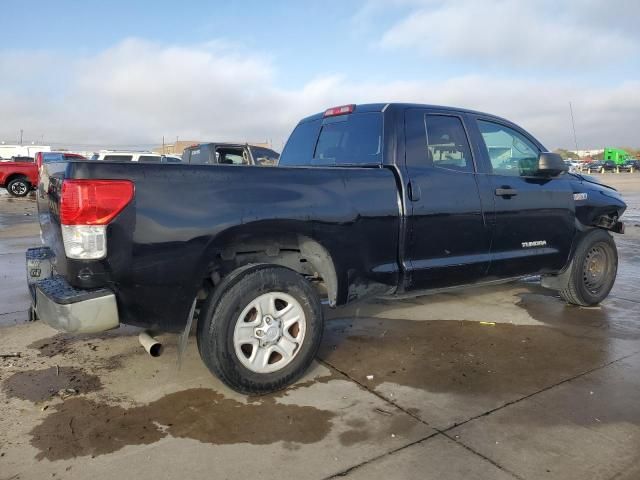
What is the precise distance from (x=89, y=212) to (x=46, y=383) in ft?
4.98

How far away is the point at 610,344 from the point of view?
4410 mm

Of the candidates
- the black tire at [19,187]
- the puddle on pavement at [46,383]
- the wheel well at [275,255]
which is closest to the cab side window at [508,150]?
the wheel well at [275,255]

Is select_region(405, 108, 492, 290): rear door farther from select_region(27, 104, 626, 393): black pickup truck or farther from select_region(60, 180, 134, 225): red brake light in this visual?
select_region(60, 180, 134, 225): red brake light

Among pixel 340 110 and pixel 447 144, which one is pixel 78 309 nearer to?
pixel 340 110

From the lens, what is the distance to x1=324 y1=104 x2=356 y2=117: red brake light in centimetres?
462

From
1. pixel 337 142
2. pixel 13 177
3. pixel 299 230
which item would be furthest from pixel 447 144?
pixel 13 177

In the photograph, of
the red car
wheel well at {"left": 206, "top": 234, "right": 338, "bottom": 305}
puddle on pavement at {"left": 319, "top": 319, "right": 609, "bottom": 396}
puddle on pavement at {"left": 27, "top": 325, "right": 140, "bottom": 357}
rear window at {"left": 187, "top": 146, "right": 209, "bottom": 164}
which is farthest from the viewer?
the red car

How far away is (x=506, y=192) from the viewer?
4.58 m

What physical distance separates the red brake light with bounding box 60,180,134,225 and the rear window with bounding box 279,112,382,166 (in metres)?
2.02

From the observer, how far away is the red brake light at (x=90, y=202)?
2.83 m

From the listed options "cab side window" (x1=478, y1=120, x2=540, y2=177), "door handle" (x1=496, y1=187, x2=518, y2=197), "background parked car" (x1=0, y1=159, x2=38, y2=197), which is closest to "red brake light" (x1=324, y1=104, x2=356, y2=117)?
"cab side window" (x1=478, y1=120, x2=540, y2=177)

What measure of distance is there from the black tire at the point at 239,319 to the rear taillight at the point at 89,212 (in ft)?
2.44

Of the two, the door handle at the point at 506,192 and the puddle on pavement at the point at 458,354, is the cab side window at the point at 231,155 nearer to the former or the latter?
the puddle on pavement at the point at 458,354

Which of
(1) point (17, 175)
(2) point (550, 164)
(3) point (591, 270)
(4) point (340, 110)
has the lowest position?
(3) point (591, 270)
